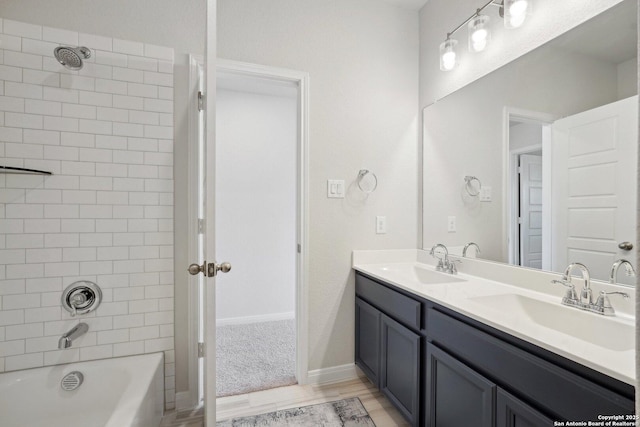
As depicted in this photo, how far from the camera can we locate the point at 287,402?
1.83m

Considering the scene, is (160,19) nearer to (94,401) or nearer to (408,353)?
(94,401)

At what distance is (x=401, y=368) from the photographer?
156 centimetres

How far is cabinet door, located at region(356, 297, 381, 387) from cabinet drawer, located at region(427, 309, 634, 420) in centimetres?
63

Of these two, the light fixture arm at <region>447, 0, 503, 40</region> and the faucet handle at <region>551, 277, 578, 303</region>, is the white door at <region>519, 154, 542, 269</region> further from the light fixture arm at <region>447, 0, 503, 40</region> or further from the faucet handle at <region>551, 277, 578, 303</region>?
the light fixture arm at <region>447, 0, 503, 40</region>

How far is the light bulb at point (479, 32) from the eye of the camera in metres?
1.67

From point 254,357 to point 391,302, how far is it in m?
1.40

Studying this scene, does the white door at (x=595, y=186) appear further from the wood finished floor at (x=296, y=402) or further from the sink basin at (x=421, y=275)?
the wood finished floor at (x=296, y=402)

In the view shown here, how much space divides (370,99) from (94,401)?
251 cm

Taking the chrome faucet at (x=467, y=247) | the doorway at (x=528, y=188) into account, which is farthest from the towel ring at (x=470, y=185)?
the chrome faucet at (x=467, y=247)

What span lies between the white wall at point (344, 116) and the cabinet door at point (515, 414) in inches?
47.6

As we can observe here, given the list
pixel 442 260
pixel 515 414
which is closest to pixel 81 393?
pixel 515 414

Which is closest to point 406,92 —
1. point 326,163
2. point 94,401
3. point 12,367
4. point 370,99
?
point 370,99

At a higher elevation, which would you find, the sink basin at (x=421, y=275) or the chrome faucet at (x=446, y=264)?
the chrome faucet at (x=446, y=264)

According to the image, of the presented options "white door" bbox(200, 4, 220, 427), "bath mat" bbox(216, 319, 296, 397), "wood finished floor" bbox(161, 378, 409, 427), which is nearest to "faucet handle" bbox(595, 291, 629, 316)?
"wood finished floor" bbox(161, 378, 409, 427)
